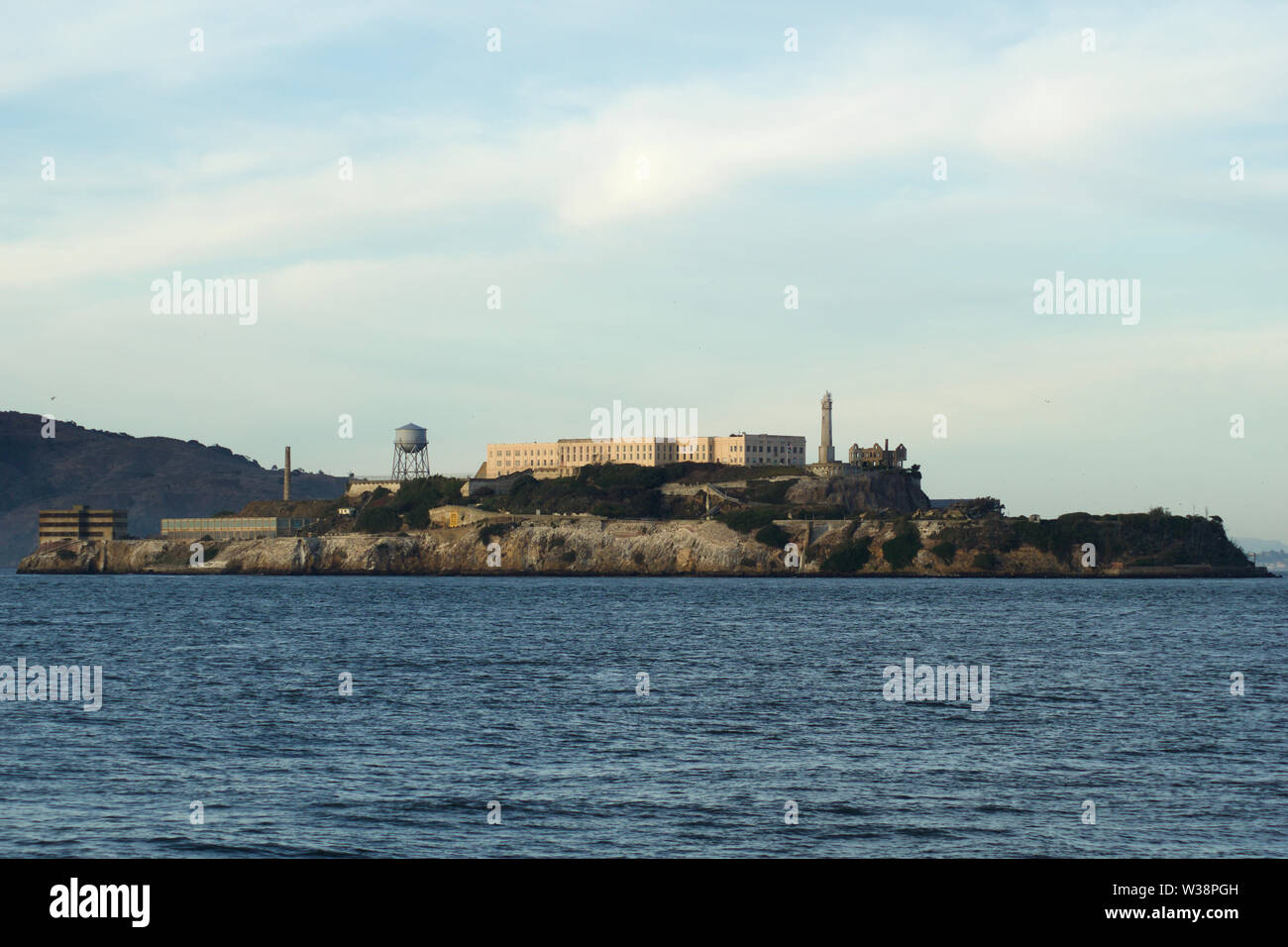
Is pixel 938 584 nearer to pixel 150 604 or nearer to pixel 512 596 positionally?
pixel 512 596

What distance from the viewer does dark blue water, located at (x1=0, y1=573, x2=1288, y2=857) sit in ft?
83.8

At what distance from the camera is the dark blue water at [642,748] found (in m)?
25.5

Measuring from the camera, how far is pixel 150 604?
126 metres

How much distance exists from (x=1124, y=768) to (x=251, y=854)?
2217cm

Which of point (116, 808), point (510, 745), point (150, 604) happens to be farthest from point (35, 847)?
point (150, 604)

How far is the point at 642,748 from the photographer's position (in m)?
36.0

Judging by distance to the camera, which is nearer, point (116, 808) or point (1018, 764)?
point (116, 808)
